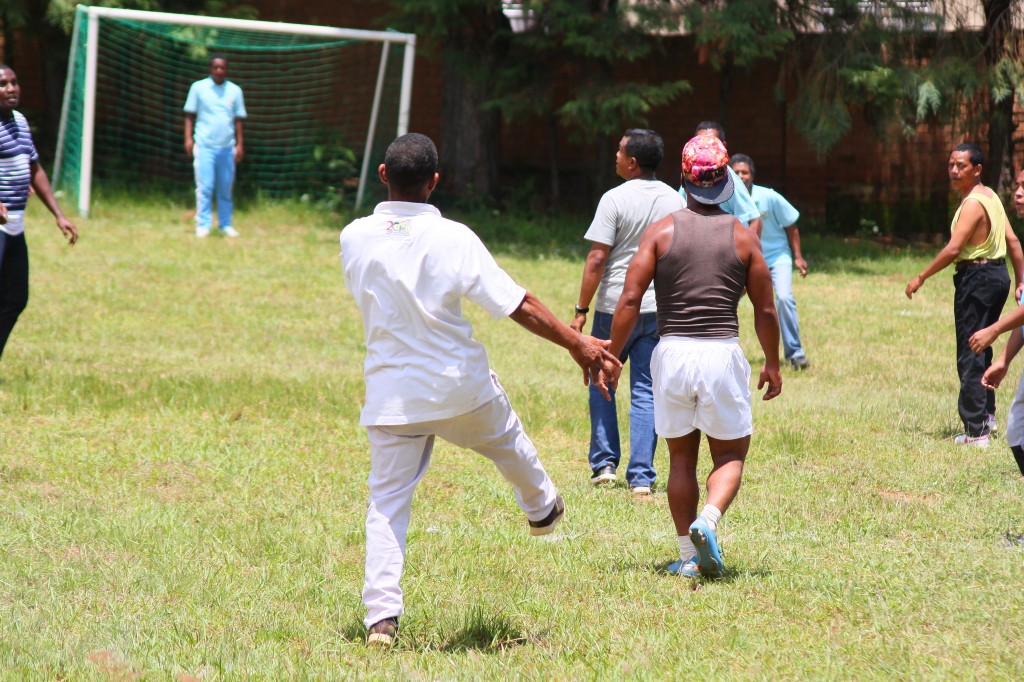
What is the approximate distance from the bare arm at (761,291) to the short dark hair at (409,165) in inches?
56.6

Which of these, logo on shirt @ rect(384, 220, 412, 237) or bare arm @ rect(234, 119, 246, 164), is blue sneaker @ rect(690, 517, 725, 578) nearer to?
logo on shirt @ rect(384, 220, 412, 237)

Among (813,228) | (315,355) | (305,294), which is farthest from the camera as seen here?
(813,228)

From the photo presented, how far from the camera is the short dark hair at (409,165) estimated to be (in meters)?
4.30

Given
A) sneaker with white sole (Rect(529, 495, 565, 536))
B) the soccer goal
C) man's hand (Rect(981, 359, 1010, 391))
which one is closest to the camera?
sneaker with white sole (Rect(529, 495, 565, 536))

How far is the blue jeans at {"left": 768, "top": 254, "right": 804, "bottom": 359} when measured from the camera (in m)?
10.4

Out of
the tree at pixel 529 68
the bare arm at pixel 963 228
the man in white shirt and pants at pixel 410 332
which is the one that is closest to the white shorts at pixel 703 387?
the man in white shirt and pants at pixel 410 332

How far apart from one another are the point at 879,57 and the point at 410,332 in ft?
46.5

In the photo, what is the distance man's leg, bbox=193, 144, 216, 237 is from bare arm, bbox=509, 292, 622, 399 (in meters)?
11.4

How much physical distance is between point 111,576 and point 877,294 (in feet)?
35.4

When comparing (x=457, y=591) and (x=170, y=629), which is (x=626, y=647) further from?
(x=170, y=629)

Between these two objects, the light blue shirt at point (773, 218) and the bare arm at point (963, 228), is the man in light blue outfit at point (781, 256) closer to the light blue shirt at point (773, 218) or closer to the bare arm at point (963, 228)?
the light blue shirt at point (773, 218)

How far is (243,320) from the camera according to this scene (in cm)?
1175

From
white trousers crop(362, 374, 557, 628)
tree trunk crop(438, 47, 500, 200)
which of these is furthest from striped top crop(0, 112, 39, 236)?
tree trunk crop(438, 47, 500, 200)

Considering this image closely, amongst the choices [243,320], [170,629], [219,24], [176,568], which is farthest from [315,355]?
[219,24]
